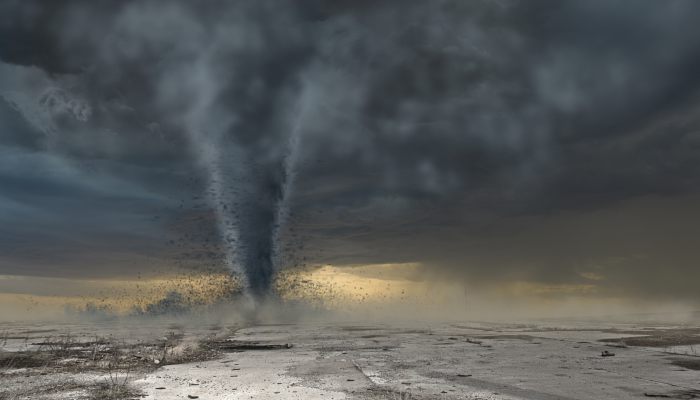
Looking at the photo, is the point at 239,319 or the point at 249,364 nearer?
the point at 249,364

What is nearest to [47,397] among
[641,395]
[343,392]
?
[343,392]

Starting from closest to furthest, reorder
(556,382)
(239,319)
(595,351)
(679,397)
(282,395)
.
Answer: (679,397), (282,395), (556,382), (595,351), (239,319)

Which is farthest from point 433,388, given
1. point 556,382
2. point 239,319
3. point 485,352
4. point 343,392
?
point 239,319

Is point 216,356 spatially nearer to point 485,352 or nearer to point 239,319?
point 485,352

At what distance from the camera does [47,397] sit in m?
17.3

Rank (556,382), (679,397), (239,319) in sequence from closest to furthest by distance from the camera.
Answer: (679,397)
(556,382)
(239,319)

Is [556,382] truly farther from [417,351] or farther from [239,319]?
[239,319]

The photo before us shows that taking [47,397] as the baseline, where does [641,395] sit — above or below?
above

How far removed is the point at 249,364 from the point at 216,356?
5600 mm

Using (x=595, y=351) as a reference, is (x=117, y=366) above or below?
below

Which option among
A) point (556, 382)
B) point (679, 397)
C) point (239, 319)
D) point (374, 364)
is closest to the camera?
point (679, 397)

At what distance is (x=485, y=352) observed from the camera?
31281 mm

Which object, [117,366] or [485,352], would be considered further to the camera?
[485,352]

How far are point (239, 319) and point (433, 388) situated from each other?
107607 millimetres
